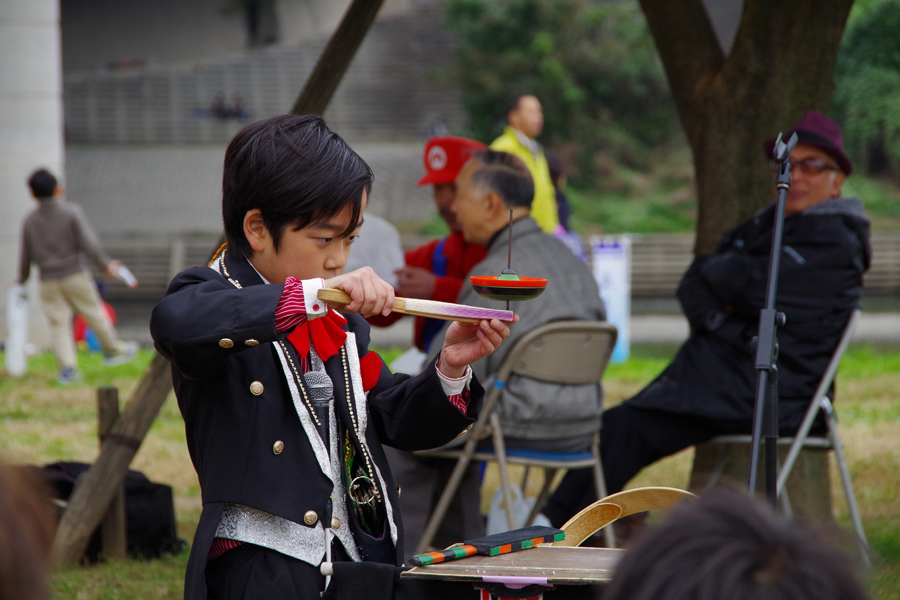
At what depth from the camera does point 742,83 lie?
4215 mm

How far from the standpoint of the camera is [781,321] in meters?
2.69

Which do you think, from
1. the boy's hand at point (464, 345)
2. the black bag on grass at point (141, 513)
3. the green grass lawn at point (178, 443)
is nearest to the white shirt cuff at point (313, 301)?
the boy's hand at point (464, 345)

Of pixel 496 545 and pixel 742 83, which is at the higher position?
pixel 742 83

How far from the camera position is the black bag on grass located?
13.7 ft

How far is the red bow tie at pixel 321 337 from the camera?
1.87m

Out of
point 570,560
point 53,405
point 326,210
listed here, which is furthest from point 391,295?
point 53,405

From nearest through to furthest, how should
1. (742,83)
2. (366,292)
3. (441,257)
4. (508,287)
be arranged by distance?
(366,292)
(508,287)
(742,83)
(441,257)

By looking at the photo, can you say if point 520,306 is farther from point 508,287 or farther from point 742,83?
point 508,287

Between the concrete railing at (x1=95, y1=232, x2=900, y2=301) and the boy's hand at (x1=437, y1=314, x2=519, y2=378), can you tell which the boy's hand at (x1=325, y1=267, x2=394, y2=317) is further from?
the concrete railing at (x1=95, y1=232, x2=900, y2=301)

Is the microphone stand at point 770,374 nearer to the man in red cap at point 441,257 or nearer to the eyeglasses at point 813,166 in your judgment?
the eyeglasses at point 813,166

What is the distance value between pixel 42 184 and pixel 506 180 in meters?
6.31

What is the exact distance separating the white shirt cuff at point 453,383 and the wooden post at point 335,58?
2.18m

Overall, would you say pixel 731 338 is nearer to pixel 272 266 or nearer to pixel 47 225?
pixel 272 266

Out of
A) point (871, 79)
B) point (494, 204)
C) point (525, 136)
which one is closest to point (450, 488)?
point (494, 204)
